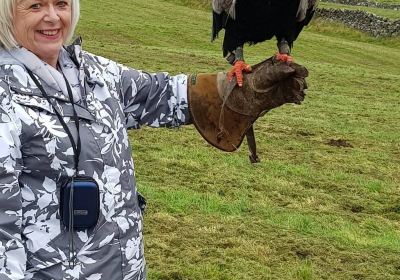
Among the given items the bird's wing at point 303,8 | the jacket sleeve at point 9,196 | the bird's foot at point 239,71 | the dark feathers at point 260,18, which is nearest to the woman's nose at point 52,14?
the jacket sleeve at point 9,196

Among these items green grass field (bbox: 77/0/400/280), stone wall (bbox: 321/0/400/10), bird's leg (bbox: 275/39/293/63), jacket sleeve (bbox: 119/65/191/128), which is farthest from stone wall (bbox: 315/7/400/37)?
jacket sleeve (bbox: 119/65/191/128)

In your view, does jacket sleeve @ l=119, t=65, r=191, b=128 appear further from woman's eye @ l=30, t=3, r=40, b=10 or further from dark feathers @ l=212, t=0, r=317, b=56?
dark feathers @ l=212, t=0, r=317, b=56

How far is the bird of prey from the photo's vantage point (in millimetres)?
4598

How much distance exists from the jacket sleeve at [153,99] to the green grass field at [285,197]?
2028 millimetres

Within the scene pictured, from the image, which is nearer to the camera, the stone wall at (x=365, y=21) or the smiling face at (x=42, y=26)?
the smiling face at (x=42, y=26)

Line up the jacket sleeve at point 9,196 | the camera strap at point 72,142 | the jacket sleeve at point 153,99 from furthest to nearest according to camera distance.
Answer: the jacket sleeve at point 153,99 → the camera strap at point 72,142 → the jacket sleeve at point 9,196

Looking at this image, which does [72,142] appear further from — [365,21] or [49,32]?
[365,21]

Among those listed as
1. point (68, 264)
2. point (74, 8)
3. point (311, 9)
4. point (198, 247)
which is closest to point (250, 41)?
point (311, 9)

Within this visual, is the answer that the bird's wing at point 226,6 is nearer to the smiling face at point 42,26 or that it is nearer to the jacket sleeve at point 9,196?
the smiling face at point 42,26

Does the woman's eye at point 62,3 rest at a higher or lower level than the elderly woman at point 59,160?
higher

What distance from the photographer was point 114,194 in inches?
86.7

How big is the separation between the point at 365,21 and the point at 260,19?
26.3 meters

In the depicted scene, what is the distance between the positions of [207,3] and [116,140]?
1176 inches

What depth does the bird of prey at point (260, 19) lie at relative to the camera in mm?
4598
